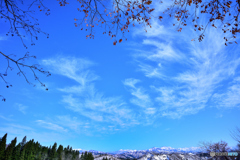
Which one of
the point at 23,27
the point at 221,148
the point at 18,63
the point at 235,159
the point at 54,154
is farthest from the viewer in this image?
the point at 54,154

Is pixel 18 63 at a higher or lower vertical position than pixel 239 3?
lower

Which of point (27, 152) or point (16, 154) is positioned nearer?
point (16, 154)

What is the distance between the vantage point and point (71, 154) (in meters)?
112

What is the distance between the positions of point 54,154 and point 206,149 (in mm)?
92975

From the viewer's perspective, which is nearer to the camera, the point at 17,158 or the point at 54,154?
the point at 17,158

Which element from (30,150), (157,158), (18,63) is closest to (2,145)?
(30,150)

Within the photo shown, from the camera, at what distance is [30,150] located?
238 ft

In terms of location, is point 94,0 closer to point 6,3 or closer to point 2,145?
point 6,3

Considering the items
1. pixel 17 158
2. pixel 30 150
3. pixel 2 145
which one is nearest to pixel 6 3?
pixel 2 145

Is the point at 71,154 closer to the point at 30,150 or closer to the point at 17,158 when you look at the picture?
Result: the point at 30,150

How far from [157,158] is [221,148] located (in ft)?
541

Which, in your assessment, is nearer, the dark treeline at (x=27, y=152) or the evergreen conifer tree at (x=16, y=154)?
the dark treeline at (x=27, y=152)

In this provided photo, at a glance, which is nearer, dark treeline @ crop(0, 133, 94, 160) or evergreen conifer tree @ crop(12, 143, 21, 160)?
dark treeline @ crop(0, 133, 94, 160)

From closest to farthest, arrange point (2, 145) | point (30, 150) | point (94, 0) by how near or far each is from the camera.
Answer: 1. point (94, 0)
2. point (2, 145)
3. point (30, 150)
